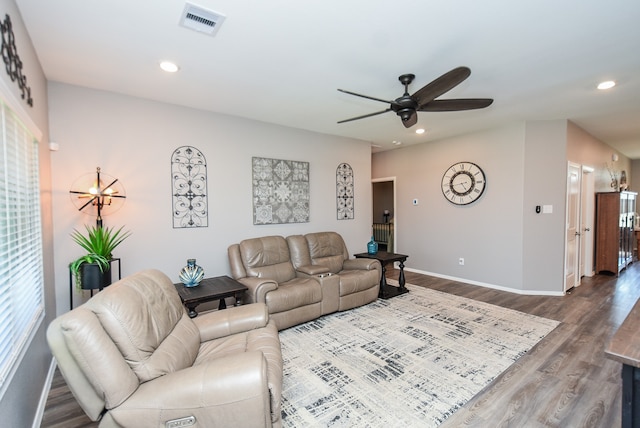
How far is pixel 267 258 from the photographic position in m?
3.86

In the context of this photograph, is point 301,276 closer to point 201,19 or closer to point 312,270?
point 312,270

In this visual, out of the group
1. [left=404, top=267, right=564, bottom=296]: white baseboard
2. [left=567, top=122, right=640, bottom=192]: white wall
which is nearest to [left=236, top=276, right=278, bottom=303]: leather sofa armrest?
[left=404, top=267, right=564, bottom=296]: white baseboard

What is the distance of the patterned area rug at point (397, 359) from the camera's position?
2018mm

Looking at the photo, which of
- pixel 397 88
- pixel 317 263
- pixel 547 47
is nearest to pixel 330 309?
pixel 317 263

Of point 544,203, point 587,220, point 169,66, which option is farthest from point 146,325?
point 587,220

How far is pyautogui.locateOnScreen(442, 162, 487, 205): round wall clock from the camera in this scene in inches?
193

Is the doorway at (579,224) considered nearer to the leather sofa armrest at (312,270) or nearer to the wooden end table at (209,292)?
the leather sofa armrest at (312,270)

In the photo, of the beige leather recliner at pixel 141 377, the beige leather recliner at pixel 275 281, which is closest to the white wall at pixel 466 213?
the beige leather recliner at pixel 275 281

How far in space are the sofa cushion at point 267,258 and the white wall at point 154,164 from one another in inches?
12.8

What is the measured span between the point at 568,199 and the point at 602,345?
2359 mm

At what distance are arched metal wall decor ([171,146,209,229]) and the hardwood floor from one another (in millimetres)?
1841

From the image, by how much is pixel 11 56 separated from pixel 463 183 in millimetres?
5445

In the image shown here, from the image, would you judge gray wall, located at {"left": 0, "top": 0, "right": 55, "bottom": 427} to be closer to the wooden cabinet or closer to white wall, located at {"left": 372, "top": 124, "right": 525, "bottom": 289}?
white wall, located at {"left": 372, "top": 124, "right": 525, "bottom": 289}

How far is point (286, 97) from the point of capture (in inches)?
131
